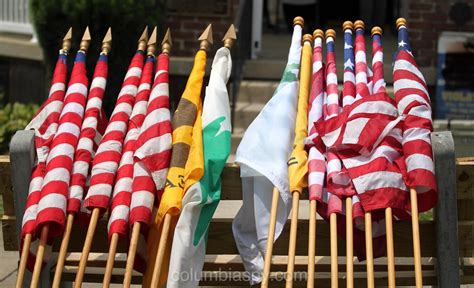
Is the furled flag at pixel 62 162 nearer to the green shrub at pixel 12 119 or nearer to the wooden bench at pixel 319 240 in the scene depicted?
the wooden bench at pixel 319 240

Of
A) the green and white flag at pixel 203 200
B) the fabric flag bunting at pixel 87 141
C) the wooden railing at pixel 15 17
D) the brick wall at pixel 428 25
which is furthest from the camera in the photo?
the wooden railing at pixel 15 17

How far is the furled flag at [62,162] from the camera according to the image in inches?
154

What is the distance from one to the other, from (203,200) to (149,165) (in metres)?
0.28

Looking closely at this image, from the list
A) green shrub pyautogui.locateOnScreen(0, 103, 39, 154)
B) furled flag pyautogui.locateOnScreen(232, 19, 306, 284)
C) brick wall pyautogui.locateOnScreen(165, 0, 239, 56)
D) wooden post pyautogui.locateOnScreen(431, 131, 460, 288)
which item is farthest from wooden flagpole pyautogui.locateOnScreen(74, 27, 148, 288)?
brick wall pyautogui.locateOnScreen(165, 0, 239, 56)

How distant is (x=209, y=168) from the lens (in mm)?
4020

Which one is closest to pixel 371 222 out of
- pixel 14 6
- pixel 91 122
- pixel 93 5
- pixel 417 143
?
pixel 417 143

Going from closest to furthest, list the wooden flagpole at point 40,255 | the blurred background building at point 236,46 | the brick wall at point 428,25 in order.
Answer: the wooden flagpole at point 40,255, the blurred background building at point 236,46, the brick wall at point 428,25

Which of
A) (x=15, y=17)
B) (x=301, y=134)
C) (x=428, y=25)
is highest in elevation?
(x=301, y=134)

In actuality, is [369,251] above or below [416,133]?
below

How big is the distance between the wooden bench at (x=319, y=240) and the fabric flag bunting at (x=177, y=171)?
0.20 meters

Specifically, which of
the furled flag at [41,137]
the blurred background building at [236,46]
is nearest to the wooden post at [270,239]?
the furled flag at [41,137]

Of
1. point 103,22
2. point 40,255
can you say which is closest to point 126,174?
point 40,255

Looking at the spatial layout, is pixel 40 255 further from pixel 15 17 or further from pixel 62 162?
pixel 15 17

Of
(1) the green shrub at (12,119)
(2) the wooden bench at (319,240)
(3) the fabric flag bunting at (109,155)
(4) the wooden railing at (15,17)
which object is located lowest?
A: (1) the green shrub at (12,119)
